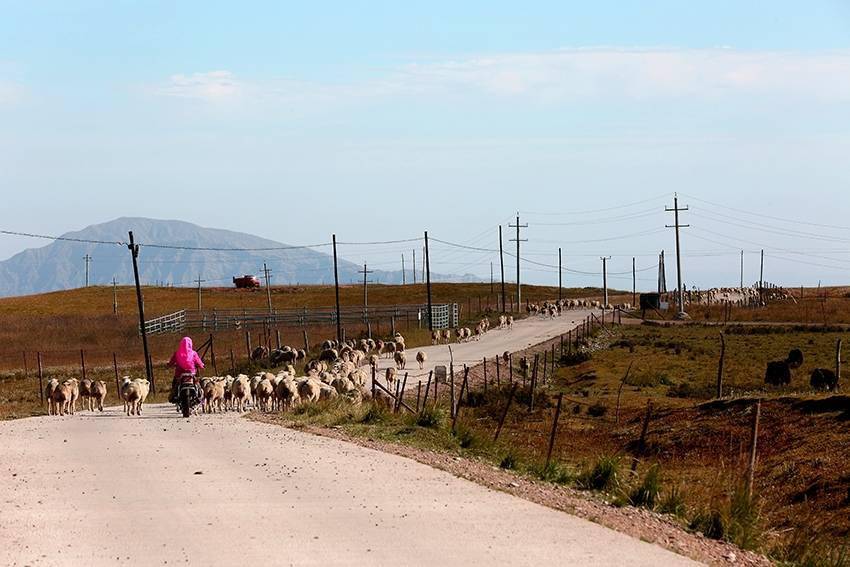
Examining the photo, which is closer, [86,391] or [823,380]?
[86,391]

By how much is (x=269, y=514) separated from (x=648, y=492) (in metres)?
4.92

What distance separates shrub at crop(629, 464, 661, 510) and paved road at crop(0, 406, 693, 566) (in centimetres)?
176

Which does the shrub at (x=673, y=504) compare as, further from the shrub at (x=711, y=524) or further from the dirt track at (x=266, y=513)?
the dirt track at (x=266, y=513)

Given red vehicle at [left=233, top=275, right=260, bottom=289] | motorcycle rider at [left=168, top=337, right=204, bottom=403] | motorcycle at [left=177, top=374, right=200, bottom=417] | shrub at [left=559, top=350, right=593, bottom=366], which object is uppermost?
red vehicle at [left=233, top=275, right=260, bottom=289]

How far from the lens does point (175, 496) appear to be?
1463cm

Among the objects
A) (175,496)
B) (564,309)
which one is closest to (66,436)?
(175,496)

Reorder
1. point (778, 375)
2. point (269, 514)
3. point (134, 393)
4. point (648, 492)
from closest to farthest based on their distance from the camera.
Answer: point (269, 514)
point (648, 492)
point (134, 393)
point (778, 375)

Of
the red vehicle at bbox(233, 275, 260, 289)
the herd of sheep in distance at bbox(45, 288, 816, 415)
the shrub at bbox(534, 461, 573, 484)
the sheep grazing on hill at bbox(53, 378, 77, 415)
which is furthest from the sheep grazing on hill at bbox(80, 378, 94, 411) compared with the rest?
the red vehicle at bbox(233, 275, 260, 289)

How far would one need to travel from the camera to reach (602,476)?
16547 millimetres

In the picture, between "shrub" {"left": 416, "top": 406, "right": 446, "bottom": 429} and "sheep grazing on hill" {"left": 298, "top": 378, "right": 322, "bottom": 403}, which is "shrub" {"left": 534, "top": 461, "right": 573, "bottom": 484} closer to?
"shrub" {"left": 416, "top": 406, "right": 446, "bottom": 429}

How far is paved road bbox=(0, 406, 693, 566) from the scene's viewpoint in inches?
448

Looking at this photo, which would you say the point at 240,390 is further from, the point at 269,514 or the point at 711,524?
the point at 711,524

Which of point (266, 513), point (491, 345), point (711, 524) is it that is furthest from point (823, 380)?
point (491, 345)

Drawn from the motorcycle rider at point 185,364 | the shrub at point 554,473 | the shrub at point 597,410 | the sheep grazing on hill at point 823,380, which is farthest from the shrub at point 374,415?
the sheep grazing on hill at point 823,380
